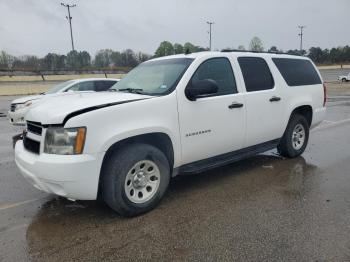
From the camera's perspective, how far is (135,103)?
153 inches

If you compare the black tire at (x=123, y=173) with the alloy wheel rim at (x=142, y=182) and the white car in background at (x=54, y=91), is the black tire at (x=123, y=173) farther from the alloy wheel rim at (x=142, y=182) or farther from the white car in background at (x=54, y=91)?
the white car in background at (x=54, y=91)

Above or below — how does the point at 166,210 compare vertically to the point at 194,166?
below

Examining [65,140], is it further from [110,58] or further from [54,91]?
[110,58]

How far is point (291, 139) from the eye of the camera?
20.5 ft

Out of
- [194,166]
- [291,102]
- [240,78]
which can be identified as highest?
[240,78]

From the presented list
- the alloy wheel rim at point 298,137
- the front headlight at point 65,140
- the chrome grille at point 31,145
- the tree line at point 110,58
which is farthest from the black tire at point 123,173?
the tree line at point 110,58

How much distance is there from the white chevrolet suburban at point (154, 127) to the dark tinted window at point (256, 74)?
0.02 m

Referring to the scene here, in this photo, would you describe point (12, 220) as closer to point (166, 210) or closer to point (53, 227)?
point (53, 227)

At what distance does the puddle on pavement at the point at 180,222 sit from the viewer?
3.27 metres

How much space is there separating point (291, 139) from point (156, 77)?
2.97 m

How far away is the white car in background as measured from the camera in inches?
413

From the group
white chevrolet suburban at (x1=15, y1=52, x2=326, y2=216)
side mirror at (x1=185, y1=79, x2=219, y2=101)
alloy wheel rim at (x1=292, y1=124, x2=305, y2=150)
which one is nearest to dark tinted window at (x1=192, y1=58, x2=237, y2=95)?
white chevrolet suburban at (x1=15, y1=52, x2=326, y2=216)

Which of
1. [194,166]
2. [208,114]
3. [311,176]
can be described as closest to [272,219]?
[194,166]

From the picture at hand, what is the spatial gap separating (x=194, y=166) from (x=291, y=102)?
244cm
